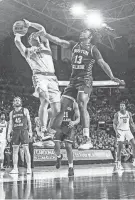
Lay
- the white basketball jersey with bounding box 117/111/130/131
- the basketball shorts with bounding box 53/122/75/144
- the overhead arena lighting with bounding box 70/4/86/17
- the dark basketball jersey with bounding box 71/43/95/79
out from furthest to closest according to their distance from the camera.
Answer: the overhead arena lighting with bounding box 70/4/86/17 < the white basketball jersey with bounding box 117/111/130/131 < the dark basketball jersey with bounding box 71/43/95/79 < the basketball shorts with bounding box 53/122/75/144

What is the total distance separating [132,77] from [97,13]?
8.15m

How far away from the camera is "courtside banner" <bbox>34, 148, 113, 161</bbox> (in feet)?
33.5

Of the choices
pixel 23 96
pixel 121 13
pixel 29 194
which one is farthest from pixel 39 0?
pixel 29 194

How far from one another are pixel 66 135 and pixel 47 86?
1.77m

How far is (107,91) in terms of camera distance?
21.2 m

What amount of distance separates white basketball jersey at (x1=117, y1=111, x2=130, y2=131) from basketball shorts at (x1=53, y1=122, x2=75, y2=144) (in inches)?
88.6

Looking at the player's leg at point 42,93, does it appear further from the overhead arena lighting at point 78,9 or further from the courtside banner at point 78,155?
the overhead arena lighting at point 78,9

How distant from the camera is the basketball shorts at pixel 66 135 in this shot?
606 cm

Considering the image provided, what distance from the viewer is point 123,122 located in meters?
8.29

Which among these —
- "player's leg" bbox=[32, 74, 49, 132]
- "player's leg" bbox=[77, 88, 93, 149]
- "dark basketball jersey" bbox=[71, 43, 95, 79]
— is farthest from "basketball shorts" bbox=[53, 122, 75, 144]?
"player's leg" bbox=[32, 74, 49, 132]

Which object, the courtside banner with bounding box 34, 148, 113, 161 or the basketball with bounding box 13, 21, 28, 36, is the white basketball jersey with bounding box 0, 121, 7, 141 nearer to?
the courtside banner with bounding box 34, 148, 113, 161

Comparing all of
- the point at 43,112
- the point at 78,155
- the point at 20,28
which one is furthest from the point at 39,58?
the point at 78,155

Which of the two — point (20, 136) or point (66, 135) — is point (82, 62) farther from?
point (20, 136)

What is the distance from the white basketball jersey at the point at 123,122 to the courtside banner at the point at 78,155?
279cm
